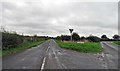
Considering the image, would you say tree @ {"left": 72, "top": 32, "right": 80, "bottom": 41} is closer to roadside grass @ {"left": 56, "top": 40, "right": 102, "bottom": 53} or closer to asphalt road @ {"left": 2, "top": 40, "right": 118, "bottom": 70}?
roadside grass @ {"left": 56, "top": 40, "right": 102, "bottom": 53}

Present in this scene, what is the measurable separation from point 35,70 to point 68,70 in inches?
65.8

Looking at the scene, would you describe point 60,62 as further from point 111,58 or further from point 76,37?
point 76,37

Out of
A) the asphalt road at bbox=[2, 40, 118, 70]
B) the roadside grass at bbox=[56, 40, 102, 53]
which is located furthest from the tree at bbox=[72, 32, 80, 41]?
the asphalt road at bbox=[2, 40, 118, 70]

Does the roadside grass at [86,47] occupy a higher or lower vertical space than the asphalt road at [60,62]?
higher

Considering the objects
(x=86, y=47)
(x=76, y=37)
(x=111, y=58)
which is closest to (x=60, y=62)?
(x=111, y=58)

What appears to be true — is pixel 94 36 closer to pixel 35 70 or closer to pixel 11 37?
pixel 11 37

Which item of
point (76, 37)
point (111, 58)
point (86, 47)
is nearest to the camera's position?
point (111, 58)

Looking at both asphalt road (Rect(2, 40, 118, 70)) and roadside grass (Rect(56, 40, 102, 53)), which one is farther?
roadside grass (Rect(56, 40, 102, 53))

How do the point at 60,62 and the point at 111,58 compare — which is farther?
the point at 111,58

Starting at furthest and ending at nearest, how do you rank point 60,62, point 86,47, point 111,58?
point 86,47 < point 111,58 < point 60,62

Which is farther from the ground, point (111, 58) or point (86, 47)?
point (86, 47)

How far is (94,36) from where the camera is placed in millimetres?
77875

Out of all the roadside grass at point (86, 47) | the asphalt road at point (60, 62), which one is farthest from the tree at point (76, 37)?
the asphalt road at point (60, 62)

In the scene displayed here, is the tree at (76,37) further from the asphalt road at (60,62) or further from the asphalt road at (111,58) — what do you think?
the asphalt road at (60,62)
